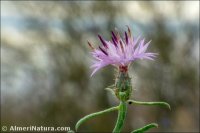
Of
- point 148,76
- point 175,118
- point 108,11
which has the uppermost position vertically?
point 108,11

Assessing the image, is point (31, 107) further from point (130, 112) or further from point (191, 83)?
point (191, 83)

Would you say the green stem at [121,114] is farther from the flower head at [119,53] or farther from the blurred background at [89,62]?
the blurred background at [89,62]

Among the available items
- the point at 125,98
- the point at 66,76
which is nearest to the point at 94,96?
the point at 66,76

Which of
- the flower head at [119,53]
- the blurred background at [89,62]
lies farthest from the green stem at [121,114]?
the blurred background at [89,62]

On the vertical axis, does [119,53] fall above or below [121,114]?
above

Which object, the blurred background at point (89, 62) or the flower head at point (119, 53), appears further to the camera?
the blurred background at point (89, 62)

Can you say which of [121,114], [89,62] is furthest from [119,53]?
[89,62]

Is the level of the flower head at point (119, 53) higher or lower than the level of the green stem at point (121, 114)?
higher

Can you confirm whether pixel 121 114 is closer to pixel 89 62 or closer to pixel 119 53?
pixel 119 53

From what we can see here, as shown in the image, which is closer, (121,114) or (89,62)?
(121,114)
